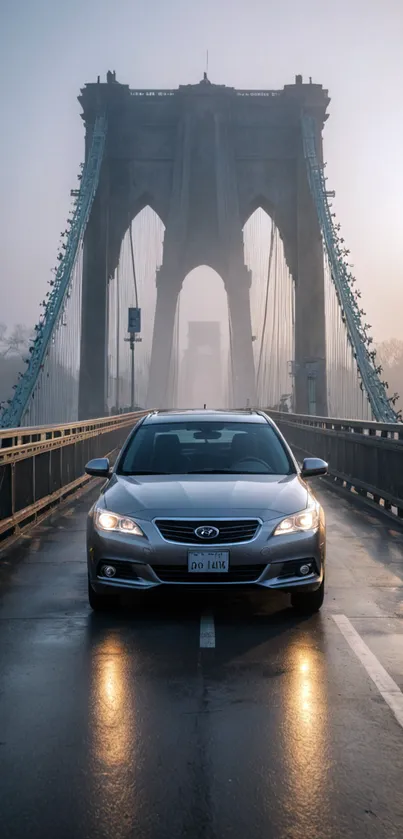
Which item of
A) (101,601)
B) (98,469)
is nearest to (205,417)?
(98,469)

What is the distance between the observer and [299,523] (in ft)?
20.8

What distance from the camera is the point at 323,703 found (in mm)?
4602

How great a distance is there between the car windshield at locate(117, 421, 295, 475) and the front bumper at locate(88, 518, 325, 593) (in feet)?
4.17

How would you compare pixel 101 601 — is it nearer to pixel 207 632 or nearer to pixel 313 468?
pixel 207 632

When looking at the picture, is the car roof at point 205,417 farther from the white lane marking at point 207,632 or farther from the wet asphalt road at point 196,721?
the white lane marking at point 207,632

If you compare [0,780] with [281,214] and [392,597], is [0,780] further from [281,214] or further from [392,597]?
[281,214]

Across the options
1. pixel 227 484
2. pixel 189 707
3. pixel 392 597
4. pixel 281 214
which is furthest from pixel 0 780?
pixel 281 214

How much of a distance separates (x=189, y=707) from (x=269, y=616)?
2.18 metres

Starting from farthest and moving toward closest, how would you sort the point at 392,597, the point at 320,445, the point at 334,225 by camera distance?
the point at 334,225, the point at 320,445, the point at 392,597

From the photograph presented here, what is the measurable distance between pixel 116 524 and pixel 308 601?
4.96ft

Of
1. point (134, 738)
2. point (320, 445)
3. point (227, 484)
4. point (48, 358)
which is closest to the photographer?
point (134, 738)

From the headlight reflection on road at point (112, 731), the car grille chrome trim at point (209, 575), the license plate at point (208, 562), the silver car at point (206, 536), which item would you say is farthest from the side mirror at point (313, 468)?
the headlight reflection on road at point (112, 731)

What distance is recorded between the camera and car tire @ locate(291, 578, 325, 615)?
21.5ft

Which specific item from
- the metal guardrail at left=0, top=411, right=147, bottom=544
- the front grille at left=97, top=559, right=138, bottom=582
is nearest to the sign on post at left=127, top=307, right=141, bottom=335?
the metal guardrail at left=0, top=411, right=147, bottom=544
